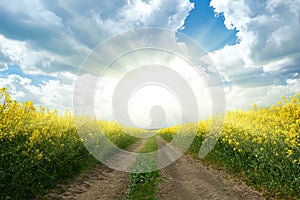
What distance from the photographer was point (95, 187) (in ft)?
33.8

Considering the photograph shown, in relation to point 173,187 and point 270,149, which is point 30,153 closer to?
point 173,187

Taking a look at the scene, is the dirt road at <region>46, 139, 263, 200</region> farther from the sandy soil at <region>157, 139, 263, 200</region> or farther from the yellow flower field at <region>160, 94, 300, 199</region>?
the yellow flower field at <region>160, 94, 300, 199</region>

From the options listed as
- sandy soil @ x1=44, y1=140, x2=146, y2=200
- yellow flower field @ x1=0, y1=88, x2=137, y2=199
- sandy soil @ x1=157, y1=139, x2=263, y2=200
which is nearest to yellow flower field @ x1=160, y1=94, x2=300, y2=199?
sandy soil @ x1=157, y1=139, x2=263, y2=200

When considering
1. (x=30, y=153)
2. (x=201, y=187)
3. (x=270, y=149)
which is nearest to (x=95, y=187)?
(x=30, y=153)

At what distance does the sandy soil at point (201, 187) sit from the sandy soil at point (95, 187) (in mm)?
1792

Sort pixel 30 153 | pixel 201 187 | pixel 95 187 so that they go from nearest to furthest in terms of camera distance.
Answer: pixel 30 153
pixel 201 187
pixel 95 187

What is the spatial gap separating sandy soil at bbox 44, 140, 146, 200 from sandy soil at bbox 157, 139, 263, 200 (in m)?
1.79

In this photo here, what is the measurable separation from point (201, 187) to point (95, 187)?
4561 millimetres

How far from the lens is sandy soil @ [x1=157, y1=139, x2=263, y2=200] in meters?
8.50

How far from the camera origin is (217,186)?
31.9 ft

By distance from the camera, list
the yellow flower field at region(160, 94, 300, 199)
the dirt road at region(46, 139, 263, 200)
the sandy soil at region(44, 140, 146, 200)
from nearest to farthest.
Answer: the yellow flower field at region(160, 94, 300, 199)
the dirt road at region(46, 139, 263, 200)
the sandy soil at region(44, 140, 146, 200)

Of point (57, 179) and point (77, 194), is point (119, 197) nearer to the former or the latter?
point (77, 194)

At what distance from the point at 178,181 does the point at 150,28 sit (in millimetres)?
12897

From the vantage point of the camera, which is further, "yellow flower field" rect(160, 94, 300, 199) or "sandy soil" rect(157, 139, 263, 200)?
"sandy soil" rect(157, 139, 263, 200)
